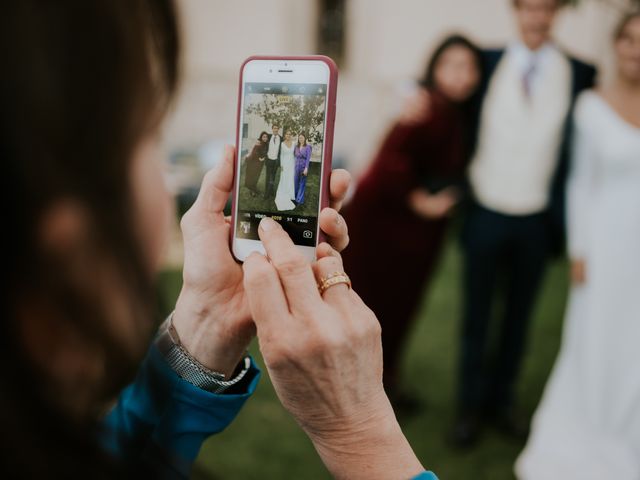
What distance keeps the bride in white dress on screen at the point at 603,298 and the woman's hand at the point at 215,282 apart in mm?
1709

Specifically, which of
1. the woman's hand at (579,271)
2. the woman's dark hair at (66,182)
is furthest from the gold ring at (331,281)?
the woman's hand at (579,271)

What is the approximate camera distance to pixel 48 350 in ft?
1.50

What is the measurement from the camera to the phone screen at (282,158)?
0.99m

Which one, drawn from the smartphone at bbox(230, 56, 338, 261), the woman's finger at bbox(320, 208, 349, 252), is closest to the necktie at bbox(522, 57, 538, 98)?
the smartphone at bbox(230, 56, 338, 261)

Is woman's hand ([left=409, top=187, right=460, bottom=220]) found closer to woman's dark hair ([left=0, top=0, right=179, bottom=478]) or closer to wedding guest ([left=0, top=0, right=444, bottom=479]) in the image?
wedding guest ([left=0, top=0, right=444, bottom=479])

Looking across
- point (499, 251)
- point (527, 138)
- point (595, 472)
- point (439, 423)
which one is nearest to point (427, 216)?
point (499, 251)

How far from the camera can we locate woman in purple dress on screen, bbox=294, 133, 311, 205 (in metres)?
0.99

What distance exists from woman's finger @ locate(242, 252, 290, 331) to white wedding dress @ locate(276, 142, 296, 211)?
27 centimetres

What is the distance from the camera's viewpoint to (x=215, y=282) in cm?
98

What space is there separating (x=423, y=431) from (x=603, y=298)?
101 centimetres

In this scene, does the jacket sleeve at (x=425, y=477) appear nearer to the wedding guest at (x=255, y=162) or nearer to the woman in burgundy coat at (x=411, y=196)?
the wedding guest at (x=255, y=162)

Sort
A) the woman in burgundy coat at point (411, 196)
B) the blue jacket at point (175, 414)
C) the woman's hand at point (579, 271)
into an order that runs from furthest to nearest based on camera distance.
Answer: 1. the woman in burgundy coat at point (411, 196)
2. the woman's hand at point (579, 271)
3. the blue jacket at point (175, 414)

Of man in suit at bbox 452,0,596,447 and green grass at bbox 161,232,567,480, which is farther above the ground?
man in suit at bbox 452,0,596,447

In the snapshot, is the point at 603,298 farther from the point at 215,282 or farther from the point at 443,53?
the point at 215,282
